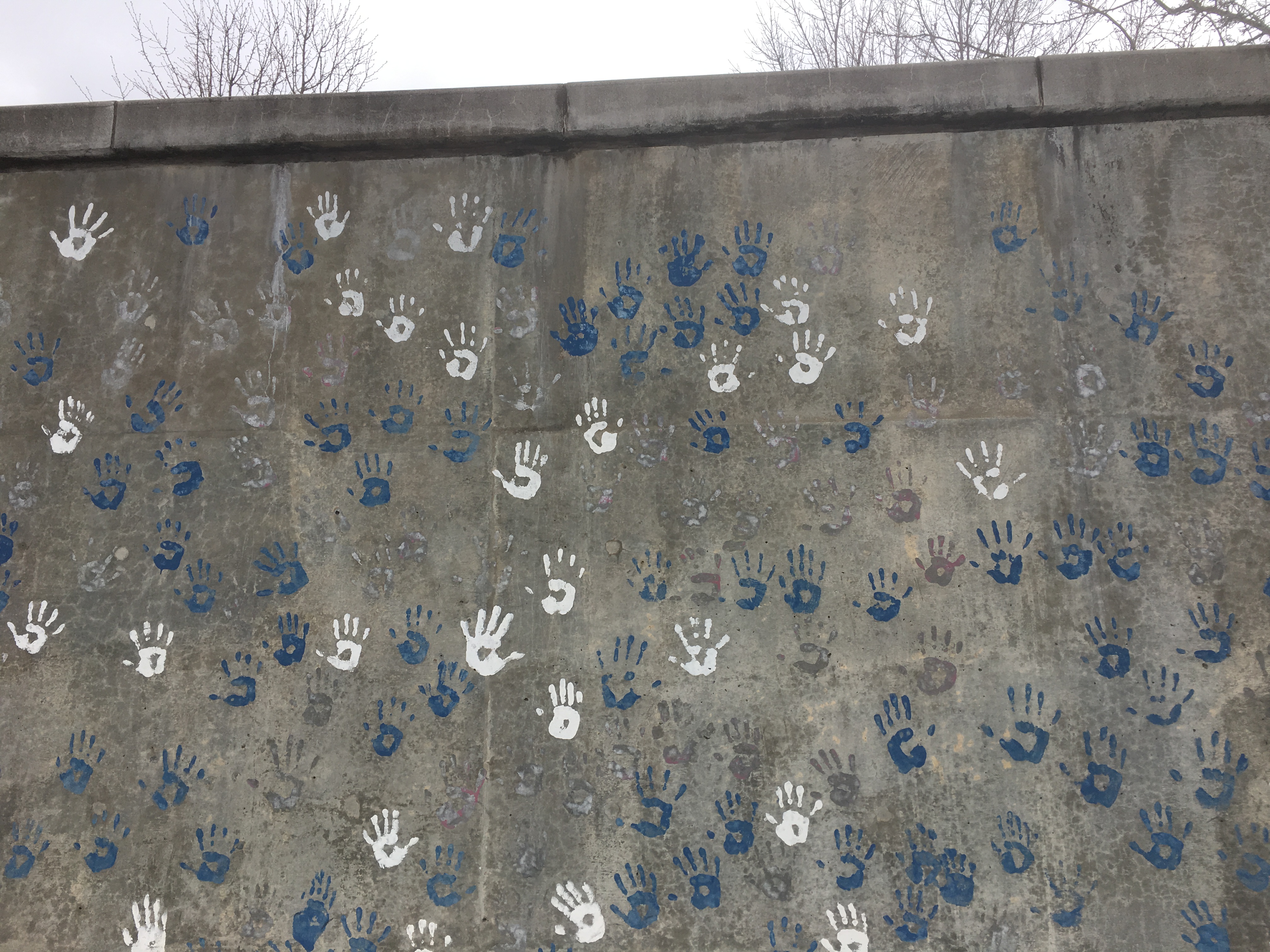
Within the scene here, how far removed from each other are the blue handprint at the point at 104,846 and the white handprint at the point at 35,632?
2.63 feet

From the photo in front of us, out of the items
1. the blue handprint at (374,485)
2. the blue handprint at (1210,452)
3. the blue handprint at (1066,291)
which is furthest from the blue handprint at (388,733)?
the blue handprint at (1210,452)

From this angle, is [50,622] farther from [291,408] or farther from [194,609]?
[291,408]

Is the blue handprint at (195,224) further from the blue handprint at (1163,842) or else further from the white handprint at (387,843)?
the blue handprint at (1163,842)

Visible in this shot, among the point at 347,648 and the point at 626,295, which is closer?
the point at 347,648

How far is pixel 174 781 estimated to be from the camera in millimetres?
3109

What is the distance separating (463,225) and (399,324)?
0.56 metres

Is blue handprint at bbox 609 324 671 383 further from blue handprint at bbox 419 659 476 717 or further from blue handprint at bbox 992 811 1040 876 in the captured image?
blue handprint at bbox 992 811 1040 876

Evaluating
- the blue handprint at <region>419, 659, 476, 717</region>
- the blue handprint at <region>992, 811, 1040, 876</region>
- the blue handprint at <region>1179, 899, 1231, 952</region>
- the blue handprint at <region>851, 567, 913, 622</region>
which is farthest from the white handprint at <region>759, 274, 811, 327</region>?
the blue handprint at <region>1179, 899, 1231, 952</region>

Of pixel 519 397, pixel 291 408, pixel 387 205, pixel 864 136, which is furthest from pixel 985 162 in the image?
pixel 291 408

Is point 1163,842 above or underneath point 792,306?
underneath

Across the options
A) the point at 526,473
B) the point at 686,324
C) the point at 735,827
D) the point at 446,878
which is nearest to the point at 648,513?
Result: the point at 526,473

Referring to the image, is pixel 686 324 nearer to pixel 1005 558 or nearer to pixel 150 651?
pixel 1005 558

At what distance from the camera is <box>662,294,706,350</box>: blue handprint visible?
130 inches

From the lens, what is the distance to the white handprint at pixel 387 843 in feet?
9.87
